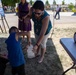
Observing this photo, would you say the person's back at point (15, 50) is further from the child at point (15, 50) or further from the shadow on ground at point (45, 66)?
the shadow on ground at point (45, 66)

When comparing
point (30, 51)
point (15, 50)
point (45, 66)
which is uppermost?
point (15, 50)

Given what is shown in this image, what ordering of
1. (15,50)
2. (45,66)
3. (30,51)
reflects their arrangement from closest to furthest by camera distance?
(15,50)
(45,66)
(30,51)

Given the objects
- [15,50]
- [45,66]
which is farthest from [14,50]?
[45,66]

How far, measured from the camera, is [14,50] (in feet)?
10.4

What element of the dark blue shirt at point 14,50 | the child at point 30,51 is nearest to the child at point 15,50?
the dark blue shirt at point 14,50

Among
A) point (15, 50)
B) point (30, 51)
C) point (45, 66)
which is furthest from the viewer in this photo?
point (30, 51)

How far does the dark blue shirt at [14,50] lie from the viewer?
3092 mm

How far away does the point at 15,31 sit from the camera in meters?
3.11

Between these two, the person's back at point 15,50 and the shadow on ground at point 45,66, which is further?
the shadow on ground at point 45,66

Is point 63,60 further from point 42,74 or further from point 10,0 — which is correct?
point 10,0

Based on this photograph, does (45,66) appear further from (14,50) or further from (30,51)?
(14,50)

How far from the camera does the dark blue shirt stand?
122 inches

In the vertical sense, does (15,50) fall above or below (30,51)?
above

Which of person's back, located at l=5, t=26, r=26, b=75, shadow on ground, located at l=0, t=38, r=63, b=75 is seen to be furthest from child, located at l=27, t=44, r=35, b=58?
person's back, located at l=5, t=26, r=26, b=75
